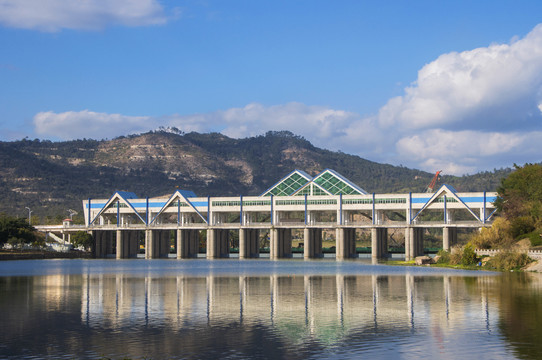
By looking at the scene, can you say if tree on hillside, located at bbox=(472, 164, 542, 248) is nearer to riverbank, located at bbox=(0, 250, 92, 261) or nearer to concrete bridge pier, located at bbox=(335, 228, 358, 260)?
concrete bridge pier, located at bbox=(335, 228, 358, 260)

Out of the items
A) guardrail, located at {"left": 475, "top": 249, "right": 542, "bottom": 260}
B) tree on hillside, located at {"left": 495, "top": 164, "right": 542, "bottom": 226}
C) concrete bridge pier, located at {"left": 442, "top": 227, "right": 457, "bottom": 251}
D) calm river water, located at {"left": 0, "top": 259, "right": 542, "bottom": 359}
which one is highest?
tree on hillside, located at {"left": 495, "top": 164, "right": 542, "bottom": 226}

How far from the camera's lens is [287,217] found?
150 meters

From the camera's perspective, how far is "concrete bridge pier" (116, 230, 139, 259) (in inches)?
6038

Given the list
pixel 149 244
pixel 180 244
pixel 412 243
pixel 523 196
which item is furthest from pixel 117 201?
pixel 523 196

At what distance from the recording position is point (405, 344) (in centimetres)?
3031

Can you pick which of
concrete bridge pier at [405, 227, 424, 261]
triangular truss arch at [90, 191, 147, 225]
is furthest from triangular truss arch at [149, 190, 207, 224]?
concrete bridge pier at [405, 227, 424, 261]

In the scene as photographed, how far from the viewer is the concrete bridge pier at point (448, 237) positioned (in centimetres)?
12294

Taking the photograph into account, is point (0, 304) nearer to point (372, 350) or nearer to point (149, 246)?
point (372, 350)

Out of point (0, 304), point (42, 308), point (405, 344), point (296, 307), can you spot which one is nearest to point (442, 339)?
point (405, 344)

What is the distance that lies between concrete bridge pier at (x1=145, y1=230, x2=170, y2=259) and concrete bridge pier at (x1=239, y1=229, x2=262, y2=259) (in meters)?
19.2

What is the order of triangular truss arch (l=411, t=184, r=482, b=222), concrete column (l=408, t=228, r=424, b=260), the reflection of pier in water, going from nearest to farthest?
the reflection of pier in water → concrete column (l=408, t=228, r=424, b=260) → triangular truss arch (l=411, t=184, r=482, b=222)

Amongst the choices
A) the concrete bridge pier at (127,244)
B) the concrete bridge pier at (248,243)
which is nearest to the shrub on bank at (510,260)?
the concrete bridge pier at (248,243)

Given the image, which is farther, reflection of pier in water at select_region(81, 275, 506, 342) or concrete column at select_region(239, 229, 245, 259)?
concrete column at select_region(239, 229, 245, 259)

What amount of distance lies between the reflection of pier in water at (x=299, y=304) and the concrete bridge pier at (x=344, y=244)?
220ft
